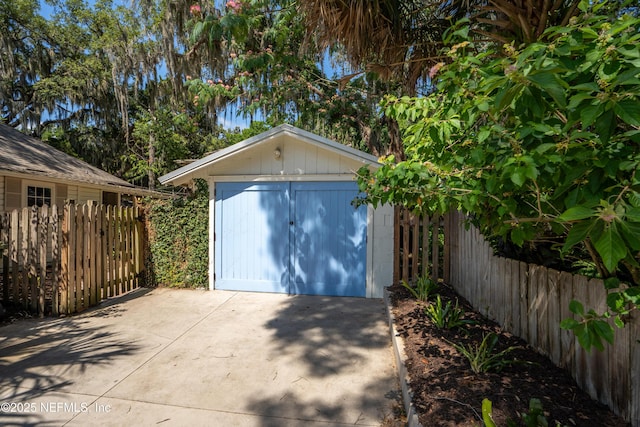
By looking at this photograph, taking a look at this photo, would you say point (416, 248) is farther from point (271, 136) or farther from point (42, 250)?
point (42, 250)

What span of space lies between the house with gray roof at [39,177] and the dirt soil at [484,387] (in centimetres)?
770

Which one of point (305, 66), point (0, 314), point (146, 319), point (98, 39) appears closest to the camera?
point (0, 314)

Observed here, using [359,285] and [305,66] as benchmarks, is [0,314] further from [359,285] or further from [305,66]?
[305,66]

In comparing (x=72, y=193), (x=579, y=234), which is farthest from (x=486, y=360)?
(x=72, y=193)

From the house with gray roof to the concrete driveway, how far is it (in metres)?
4.44

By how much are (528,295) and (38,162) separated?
38.3 ft

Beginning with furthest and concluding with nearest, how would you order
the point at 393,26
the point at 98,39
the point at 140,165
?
the point at 98,39 < the point at 140,165 < the point at 393,26

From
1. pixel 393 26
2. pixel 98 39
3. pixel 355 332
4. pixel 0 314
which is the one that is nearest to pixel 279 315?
pixel 355 332

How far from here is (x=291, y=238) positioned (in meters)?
6.31

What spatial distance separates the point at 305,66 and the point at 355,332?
672 cm

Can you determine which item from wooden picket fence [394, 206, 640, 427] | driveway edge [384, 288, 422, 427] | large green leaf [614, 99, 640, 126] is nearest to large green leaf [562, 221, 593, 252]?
large green leaf [614, 99, 640, 126]

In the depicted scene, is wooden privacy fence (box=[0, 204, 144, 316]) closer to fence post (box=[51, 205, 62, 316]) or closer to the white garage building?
fence post (box=[51, 205, 62, 316])

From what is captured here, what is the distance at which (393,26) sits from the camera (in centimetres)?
416

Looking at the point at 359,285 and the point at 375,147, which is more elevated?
the point at 375,147
